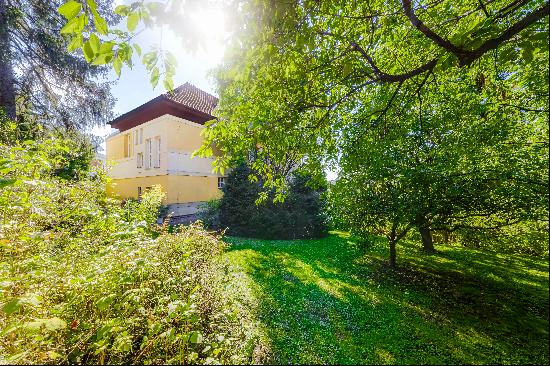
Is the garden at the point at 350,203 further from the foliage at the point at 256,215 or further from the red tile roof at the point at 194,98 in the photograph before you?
the red tile roof at the point at 194,98

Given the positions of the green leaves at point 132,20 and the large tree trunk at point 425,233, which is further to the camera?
the large tree trunk at point 425,233

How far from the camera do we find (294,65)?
11.6ft

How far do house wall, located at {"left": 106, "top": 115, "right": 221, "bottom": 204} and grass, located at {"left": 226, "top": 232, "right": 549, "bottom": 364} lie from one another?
11310 millimetres

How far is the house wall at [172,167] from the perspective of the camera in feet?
51.3

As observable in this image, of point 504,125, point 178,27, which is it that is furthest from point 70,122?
point 504,125

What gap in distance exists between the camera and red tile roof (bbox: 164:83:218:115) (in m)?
17.3

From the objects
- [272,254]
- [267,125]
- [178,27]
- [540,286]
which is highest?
[178,27]

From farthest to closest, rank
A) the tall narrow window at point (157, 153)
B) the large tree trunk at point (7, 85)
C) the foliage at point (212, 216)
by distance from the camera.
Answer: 1. the tall narrow window at point (157, 153)
2. the foliage at point (212, 216)
3. the large tree trunk at point (7, 85)

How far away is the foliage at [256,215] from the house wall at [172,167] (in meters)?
4.95

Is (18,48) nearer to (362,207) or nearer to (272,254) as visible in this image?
(272,254)

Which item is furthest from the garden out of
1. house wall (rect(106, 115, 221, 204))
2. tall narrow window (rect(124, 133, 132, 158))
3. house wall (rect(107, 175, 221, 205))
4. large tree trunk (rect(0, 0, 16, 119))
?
tall narrow window (rect(124, 133, 132, 158))

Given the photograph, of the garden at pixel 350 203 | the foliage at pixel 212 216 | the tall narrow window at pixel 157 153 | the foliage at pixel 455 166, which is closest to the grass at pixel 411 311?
the garden at pixel 350 203

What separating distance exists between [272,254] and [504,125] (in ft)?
26.1

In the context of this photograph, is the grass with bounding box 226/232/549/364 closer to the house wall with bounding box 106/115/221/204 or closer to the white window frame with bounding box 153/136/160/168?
the house wall with bounding box 106/115/221/204
